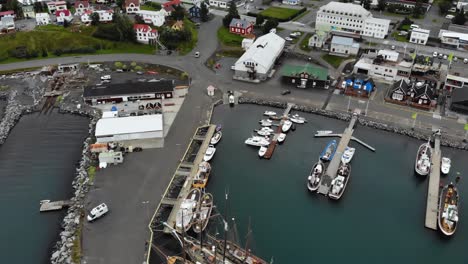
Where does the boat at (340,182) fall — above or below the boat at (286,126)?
below

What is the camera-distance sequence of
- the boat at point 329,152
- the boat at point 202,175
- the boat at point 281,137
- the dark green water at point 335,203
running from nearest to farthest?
1. the dark green water at point 335,203
2. the boat at point 202,175
3. the boat at point 329,152
4. the boat at point 281,137

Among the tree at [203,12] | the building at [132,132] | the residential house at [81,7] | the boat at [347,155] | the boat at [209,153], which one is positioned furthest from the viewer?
the tree at [203,12]

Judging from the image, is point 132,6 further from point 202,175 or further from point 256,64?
point 202,175

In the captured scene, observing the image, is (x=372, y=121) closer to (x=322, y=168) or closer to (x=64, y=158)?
(x=322, y=168)

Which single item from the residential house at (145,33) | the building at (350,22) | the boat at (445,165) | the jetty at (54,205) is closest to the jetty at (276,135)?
the boat at (445,165)

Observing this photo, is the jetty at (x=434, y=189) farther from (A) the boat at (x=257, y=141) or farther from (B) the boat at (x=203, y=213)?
(B) the boat at (x=203, y=213)

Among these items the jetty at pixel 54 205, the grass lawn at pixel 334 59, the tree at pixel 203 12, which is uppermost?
the tree at pixel 203 12
